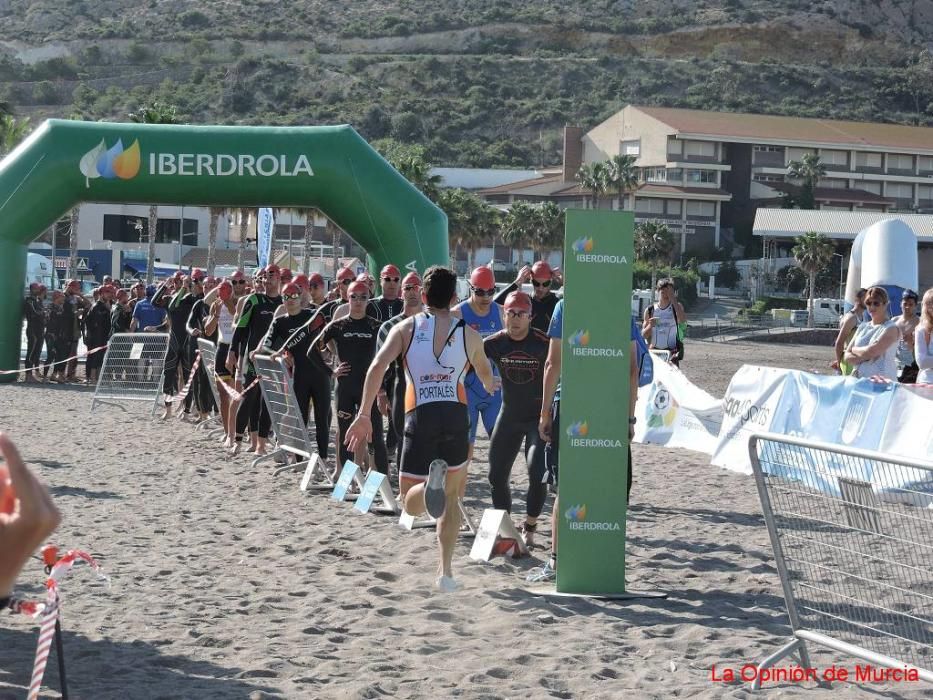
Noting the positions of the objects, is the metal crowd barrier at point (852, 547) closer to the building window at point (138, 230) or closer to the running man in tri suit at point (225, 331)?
the running man in tri suit at point (225, 331)

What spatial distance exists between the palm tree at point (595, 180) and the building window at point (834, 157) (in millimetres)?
17299

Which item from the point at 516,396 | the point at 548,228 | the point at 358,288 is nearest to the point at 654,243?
the point at 548,228

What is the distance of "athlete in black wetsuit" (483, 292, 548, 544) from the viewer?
25.1 ft

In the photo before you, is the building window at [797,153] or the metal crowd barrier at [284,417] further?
the building window at [797,153]

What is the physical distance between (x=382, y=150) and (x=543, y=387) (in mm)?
87201

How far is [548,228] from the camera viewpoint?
72375mm

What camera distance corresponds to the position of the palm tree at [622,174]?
78938 mm

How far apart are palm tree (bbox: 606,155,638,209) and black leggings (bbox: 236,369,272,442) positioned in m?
68.4

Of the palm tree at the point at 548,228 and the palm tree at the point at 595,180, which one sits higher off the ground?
the palm tree at the point at 595,180

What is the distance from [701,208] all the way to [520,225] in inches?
649

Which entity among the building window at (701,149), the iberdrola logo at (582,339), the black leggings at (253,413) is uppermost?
the building window at (701,149)

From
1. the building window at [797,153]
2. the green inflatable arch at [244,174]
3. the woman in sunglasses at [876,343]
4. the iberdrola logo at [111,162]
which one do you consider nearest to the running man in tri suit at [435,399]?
the woman in sunglasses at [876,343]

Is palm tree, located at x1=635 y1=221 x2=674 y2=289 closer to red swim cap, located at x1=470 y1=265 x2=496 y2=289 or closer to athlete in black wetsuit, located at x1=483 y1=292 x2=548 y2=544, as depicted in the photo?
red swim cap, located at x1=470 y1=265 x2=496 y2=289

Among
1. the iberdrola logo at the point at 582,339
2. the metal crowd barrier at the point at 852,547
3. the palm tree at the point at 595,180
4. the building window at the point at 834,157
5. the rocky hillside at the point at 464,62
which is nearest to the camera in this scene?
the metal crowd barrier at the point at 852,547
